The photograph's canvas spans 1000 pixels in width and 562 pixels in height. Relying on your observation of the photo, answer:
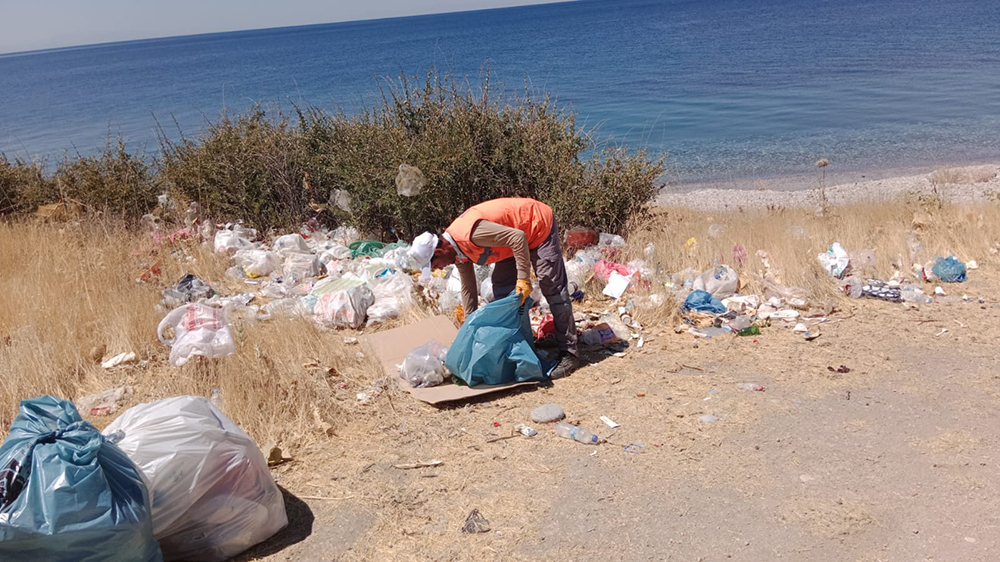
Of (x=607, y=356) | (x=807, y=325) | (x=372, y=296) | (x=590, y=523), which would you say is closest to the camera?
(x=590, y=523)

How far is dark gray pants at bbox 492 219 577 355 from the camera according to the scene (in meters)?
4.62

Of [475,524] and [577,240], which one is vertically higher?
[577,240]

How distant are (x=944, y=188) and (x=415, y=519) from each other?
36.2ft

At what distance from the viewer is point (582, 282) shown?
607 centimetres

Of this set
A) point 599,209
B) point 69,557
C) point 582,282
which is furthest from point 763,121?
point 69,557

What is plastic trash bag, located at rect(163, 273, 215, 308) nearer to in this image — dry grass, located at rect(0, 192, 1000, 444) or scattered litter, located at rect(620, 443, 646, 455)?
dry grass, located at rect(0, 192, 1000, 444)

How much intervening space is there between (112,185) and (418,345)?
5346 millimetres

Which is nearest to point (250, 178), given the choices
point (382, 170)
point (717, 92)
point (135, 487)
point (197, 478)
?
point (382, 170)

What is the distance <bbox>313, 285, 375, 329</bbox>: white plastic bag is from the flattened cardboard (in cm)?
41

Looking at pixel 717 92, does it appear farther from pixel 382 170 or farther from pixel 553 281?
pixel 553 281

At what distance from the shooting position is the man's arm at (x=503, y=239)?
4293 millimetres

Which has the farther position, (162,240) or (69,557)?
(162,240)

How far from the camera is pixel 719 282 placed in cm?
587

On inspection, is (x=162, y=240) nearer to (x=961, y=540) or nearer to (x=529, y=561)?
(x=529, y=561)
